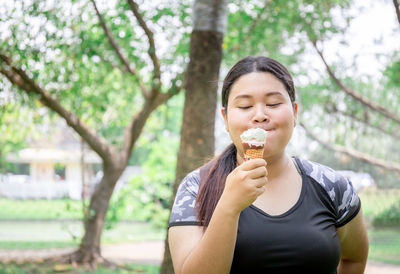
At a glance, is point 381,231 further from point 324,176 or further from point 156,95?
point 324,176

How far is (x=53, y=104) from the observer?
781 cm

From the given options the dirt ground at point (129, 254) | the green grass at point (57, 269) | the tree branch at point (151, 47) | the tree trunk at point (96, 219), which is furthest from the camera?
the dirt ground at point (129, 254)

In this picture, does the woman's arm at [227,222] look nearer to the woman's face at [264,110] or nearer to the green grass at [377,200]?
the woman's face at [264,110]

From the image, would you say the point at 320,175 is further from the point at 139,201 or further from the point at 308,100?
the point at 139,201

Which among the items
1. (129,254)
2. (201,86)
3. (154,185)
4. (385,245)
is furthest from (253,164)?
(154,185)

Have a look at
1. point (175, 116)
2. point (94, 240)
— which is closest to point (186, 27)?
point (94, 240)

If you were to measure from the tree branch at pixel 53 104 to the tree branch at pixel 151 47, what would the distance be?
1373 mm

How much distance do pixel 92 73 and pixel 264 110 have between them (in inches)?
289

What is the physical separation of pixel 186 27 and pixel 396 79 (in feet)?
12.7

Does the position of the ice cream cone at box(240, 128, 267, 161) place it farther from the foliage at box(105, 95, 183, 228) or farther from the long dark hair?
the foliage at box(105, 95, 183, 228)

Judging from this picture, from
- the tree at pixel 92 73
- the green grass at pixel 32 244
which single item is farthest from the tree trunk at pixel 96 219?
the green grass at pixel 32 244

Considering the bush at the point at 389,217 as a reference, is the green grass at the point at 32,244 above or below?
below

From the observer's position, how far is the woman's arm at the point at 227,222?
1.52 metres

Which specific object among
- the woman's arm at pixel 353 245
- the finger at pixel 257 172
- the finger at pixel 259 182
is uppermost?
the finger at pixel 257 172
